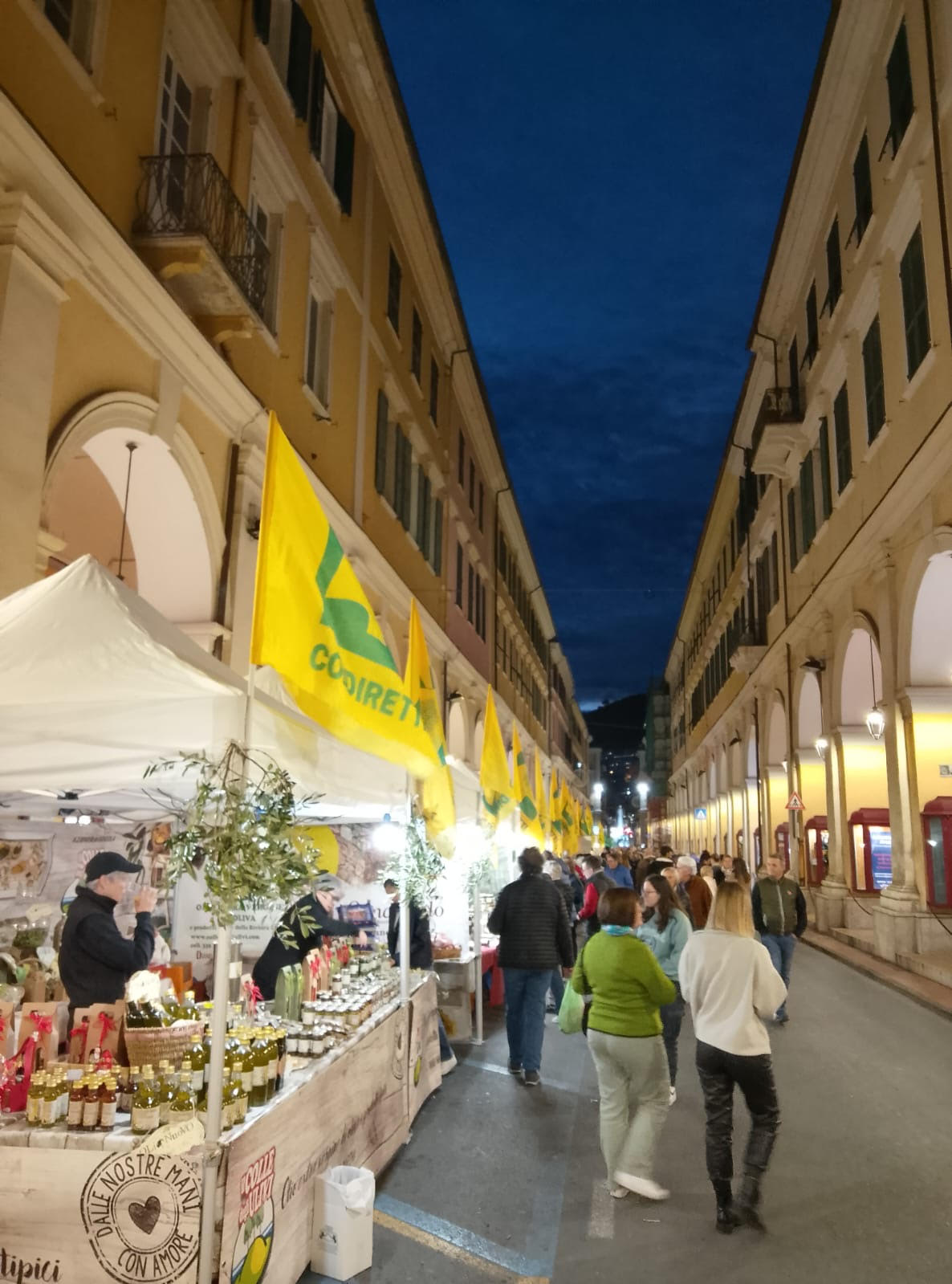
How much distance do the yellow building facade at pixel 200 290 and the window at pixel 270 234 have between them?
0.04 metres

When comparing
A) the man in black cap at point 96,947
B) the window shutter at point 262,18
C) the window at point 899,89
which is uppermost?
the window at point 899,89

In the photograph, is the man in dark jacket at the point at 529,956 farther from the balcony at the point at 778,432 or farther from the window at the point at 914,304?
the balcony at the point at 778,432

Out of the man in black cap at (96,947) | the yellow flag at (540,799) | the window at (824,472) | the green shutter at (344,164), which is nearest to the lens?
the man in black cap at (96,947)

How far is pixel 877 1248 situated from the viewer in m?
5.11

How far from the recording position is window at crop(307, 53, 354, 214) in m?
13.6

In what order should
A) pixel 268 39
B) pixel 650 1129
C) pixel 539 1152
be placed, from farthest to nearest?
pixel 268 39, pixel 539 1152, pixel 650 1129

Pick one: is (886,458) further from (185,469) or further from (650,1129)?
(650,1129)

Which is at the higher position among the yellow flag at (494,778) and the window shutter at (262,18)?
the window shutter at (262,18)

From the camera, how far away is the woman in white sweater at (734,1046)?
538 cm

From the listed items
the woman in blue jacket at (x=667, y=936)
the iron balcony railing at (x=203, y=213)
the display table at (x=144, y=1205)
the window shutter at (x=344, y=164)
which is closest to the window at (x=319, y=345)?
the window shutter at (x=344, y=164)

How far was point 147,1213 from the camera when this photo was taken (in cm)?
392

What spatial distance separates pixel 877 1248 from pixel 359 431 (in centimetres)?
1320

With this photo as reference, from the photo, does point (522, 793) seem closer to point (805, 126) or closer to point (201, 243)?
point (201, 243)

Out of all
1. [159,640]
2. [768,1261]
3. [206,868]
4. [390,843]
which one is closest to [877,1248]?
[768,1261]
